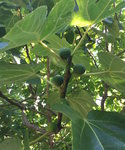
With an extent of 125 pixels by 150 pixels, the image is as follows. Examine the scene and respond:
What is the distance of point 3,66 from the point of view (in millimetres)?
1143

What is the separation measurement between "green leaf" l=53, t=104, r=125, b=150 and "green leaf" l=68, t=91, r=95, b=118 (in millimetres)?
346

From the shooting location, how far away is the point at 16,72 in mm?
1203

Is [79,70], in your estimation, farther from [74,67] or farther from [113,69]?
[113,69]

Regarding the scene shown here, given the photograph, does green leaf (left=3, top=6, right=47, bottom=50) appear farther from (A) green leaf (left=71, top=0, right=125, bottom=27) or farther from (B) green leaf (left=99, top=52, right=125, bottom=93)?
(B) green leaf (left=99, top=52, right=125, bottom=93)

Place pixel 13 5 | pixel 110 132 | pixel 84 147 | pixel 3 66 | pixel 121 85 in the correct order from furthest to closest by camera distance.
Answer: pixel 13 5 → pixel 121 85 → pixel 3 66 → pixel 110 132 → pixel 84 147

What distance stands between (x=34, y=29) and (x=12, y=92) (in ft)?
5.10

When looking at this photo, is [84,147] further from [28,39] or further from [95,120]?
[28,39]

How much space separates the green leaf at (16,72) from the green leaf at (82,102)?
29 centimetres

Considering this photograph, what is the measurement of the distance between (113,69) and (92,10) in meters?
0.28

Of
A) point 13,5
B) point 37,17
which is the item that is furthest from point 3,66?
point 13,5

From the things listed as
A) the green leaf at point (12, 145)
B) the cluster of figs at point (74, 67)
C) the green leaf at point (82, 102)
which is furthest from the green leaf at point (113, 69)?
the green leaf at point (12, 145)

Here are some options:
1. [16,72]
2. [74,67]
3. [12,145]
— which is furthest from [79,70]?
[12,145]

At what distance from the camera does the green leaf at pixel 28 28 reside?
863mm

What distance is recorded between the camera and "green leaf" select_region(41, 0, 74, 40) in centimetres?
92
